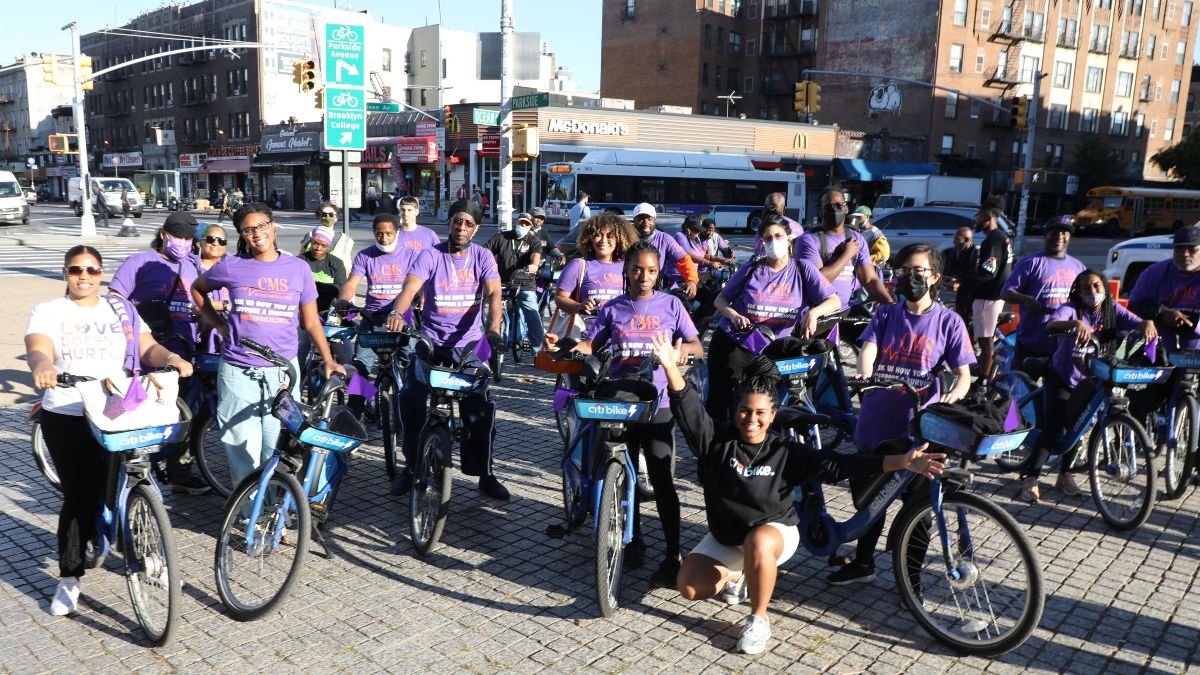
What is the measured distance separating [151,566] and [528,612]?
179 cm

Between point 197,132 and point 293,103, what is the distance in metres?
10.8

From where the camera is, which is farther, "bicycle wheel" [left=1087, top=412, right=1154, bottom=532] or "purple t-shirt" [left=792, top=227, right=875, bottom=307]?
"purple t-shirt" [left=792, top=227, right=875, bottom=307]

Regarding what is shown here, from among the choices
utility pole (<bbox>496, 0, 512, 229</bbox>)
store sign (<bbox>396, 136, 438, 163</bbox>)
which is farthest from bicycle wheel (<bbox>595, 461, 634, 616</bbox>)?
store sign (<bbox>396, 136, 438, 163</bbox>)

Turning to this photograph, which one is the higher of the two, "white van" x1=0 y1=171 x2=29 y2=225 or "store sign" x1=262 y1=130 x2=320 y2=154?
"store sign" x1=262 y1=130 x2=320 y2=154

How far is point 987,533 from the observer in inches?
154

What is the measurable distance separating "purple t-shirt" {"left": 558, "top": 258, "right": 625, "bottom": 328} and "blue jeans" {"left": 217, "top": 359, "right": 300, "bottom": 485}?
2246 mm

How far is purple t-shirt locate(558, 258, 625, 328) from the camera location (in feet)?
21.2

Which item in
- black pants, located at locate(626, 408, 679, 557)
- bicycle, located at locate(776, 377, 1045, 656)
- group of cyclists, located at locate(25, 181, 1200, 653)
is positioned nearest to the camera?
bicycle, located at locate(776, 377, 1045, 656)

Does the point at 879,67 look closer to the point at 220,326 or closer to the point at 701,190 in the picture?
the point at 701,190

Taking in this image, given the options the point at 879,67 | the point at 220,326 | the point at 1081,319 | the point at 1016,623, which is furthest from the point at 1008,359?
the point at 879,67

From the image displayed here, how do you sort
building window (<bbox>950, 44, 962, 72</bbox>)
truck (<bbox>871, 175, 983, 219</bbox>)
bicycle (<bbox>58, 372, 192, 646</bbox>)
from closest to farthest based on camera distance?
bicycle (<bbox>58, 372, 192, 646</bbox>) < truck (<bbox>871, 175, 983, 219</bbox>) < building window (<bbox>950, 44, 962, 72</bbox>)

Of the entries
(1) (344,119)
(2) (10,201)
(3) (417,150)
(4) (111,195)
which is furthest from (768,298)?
(3) (417,150)

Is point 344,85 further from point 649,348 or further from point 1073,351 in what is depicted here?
point 1073,351

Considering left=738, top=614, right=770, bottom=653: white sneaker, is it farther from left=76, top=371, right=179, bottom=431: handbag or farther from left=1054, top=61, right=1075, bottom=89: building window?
left=1054, top=61, right=1075, bottom=89: building window
